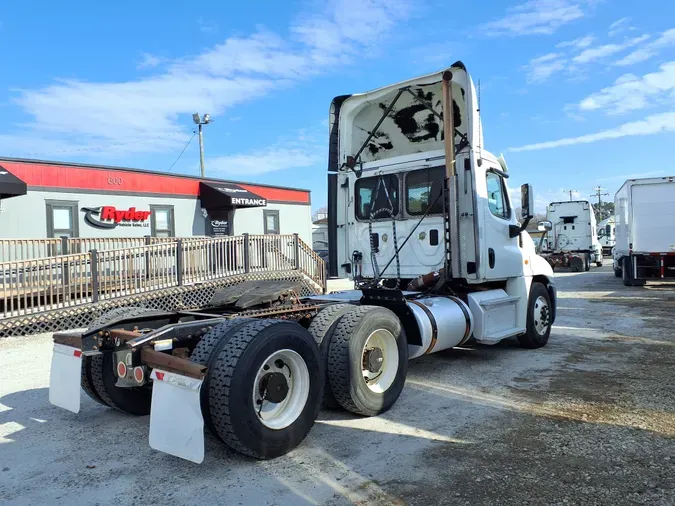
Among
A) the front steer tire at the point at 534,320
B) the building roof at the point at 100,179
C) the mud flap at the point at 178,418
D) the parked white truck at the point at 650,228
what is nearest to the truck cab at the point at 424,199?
the front steer tire at the point at 534,320

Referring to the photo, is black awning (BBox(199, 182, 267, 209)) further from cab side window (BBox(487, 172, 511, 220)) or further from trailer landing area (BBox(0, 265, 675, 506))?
cab side window (BBox(487, 172, 511, 220))

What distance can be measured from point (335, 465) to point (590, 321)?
840cm

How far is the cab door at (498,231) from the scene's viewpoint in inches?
260

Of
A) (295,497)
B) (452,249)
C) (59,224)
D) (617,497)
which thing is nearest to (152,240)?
(59,224)

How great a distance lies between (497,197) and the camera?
23.1ft

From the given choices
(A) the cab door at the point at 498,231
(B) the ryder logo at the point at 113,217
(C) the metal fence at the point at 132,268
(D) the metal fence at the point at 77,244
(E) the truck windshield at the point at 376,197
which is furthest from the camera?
(B) the ryder logo at the point at 113,217

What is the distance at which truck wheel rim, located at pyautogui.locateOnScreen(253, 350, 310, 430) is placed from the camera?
3727mm

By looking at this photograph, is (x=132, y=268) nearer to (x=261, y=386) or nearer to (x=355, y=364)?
(x=355, y=364)

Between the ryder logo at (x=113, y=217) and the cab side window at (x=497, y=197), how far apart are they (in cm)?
1289

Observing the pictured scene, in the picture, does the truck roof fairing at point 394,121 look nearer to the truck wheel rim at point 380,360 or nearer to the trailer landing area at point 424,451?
the truck wheel rim at point 380,360

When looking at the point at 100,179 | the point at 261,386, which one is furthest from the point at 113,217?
the point at 261,386

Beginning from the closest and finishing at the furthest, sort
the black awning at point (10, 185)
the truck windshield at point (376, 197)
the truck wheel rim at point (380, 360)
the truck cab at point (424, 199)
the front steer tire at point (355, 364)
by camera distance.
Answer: the front steer tire at point (355, 364)
the truck wheel rim at point (380, 360)
the truck cab at point (424, 199)
the truck windshield at point (376, 197)
the black awning at point (10, 185)

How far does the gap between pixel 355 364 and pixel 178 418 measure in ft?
5.48

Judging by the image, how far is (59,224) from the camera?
15.0 m
